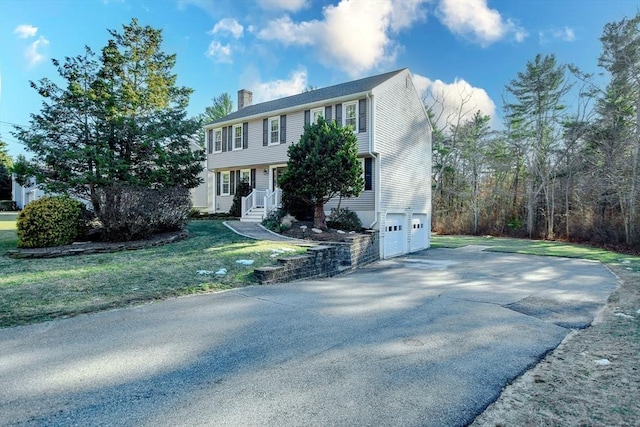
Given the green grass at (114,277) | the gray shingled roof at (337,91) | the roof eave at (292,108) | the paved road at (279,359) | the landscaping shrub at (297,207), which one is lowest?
the paved road at (279,359)

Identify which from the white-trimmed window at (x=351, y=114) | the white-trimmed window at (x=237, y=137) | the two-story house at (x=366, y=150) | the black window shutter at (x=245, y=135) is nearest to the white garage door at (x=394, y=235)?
the two-story house at (x=366, y=150)

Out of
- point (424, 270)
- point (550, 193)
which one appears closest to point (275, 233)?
point (424, 270)

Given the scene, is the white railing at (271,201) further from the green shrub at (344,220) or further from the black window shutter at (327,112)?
the black window shutter at (327,112)

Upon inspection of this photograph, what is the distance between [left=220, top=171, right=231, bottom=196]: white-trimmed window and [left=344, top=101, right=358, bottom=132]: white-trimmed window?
844cm

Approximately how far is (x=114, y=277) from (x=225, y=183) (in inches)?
569

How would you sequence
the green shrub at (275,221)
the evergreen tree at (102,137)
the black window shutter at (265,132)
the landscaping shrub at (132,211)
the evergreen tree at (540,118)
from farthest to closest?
1. the evergreen tree at (540,118)
2. the black window shutter at (265,132)
3. the green shrub at (275,221)
4. the evergreen tree at (102,137)
5. the landscaping shrub at (132,211)

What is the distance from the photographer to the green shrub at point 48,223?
9.07 m

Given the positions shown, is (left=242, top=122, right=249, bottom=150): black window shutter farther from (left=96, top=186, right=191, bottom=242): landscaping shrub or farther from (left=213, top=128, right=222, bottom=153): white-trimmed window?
(left=96, top=186, right=191, bottom=242): landscaping shrub

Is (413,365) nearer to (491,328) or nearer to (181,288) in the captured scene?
(491,328)

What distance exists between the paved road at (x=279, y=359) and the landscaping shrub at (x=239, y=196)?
12.1m

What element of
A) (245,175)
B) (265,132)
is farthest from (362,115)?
(245,175)

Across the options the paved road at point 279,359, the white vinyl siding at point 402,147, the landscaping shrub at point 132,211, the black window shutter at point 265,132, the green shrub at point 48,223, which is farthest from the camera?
the black window shutter at point 265,132

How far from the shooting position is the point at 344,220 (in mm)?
14266

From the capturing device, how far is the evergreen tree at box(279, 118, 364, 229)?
12.1 metres
